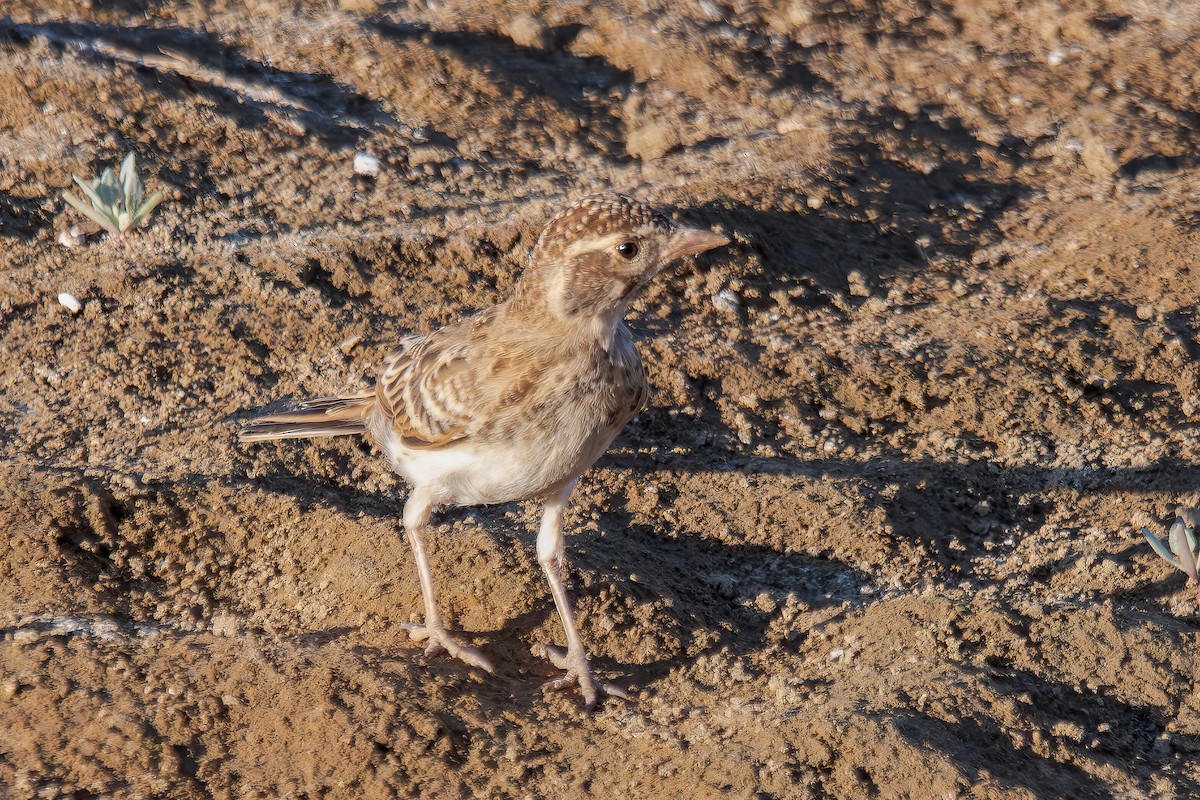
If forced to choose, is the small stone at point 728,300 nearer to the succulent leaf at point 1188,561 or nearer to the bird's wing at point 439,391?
the bird's wing at point 439,391

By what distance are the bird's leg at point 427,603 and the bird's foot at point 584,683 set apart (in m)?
0.33

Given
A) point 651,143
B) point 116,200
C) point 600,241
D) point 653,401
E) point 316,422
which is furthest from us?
point 651,143

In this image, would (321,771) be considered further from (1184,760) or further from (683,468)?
(1184,760)

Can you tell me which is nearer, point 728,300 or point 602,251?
point 602,251

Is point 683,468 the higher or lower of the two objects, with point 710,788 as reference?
lower

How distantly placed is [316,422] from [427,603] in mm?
1145

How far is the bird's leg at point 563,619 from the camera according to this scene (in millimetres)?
5082

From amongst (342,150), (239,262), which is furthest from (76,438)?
(342,150)

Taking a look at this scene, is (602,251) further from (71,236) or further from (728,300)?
(71,236)

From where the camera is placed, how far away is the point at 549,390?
16.0ft

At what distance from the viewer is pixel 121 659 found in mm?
4996

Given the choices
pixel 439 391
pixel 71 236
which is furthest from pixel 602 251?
pixel 71 236

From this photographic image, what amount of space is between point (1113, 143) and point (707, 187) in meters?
3.41

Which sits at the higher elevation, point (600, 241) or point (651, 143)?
point (600, 241)
